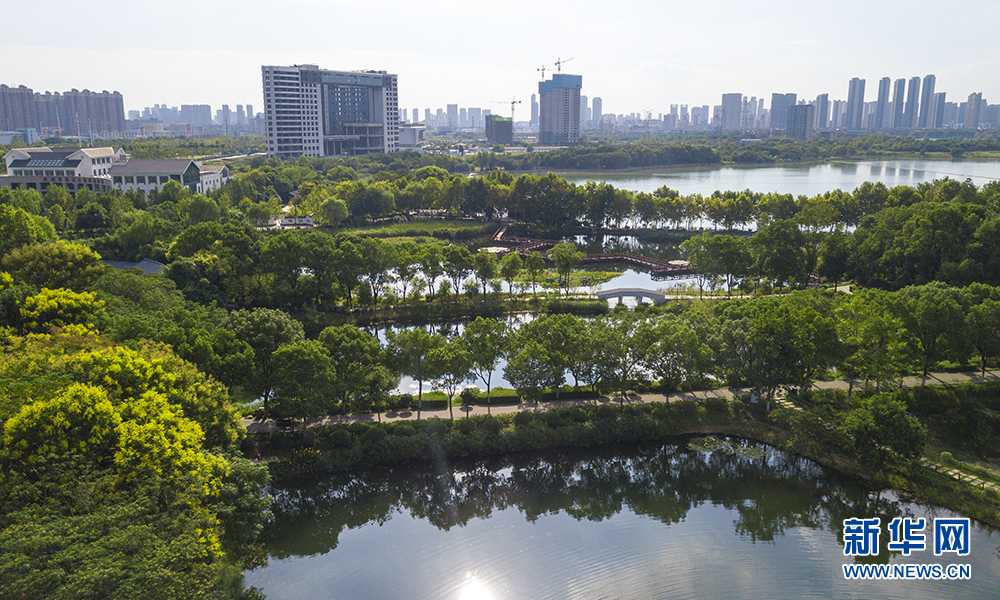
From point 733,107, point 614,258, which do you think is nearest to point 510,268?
point 614,258

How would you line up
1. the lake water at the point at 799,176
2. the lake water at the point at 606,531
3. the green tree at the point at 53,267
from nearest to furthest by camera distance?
the lake water at the point at 606,531, the green tree at the point at 53,267, the lake water at the point at 799,176

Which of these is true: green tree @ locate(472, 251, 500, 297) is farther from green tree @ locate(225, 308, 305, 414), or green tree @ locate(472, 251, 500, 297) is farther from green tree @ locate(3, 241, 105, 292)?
green tree @ locate(3, 241, 105, 292)

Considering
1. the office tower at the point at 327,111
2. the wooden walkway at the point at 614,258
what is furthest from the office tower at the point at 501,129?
the wooden walkway at the point at 614,258

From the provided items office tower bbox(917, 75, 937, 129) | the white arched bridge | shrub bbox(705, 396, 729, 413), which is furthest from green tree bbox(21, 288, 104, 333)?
office tower bbox(917, 75, 937, 129)

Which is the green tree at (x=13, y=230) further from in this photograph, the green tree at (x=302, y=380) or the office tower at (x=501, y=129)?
the office tower at (x=501, y=129)

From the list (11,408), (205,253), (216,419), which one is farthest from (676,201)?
(11,408)

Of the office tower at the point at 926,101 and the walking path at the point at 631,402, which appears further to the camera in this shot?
the office tower at the point at 926,101

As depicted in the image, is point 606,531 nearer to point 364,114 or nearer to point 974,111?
point 364,114
